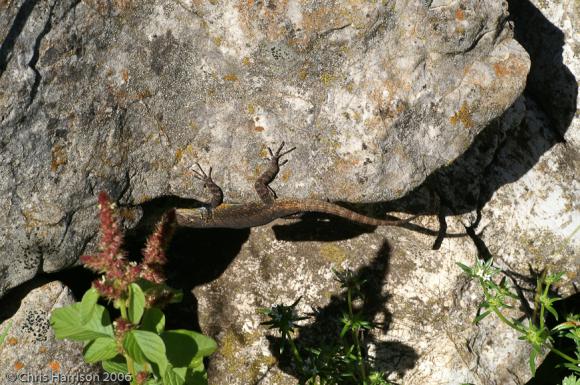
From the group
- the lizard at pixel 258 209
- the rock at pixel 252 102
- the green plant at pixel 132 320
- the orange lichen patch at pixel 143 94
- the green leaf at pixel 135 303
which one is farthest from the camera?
the lizard at pixel 258 209

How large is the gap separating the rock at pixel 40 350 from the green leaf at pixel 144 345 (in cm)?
226

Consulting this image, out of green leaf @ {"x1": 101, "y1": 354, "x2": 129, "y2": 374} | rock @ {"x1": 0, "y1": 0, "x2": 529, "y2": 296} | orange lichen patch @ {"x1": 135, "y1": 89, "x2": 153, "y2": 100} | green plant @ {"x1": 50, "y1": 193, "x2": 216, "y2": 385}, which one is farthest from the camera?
orange lichen patch @ {"x1": 135, "y1": 89, "x2": 153, "y2": 100}

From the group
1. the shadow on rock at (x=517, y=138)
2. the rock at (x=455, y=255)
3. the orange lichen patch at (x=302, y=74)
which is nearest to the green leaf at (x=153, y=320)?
the orange lichen patch at (x=302, y=74)

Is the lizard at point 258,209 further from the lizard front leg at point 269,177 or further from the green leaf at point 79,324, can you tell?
the green leaf at point 79,324

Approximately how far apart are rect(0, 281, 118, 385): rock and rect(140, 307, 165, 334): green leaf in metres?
2.13

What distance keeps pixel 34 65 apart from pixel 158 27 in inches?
32.2

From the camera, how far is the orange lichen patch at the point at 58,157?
4.27 meters

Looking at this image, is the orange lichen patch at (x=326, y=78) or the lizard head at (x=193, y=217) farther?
the lizard head at (x=193, y=217)

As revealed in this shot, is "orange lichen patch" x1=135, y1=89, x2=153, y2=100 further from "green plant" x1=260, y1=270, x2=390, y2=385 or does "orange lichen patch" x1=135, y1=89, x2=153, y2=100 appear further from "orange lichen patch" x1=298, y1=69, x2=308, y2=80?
"green plant" x1=260, y1=270, x2=390, y2=385

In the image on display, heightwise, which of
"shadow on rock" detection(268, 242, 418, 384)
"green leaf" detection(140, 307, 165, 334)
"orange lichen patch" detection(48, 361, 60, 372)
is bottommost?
"orange lichen patch" detection(48, 361, 60, 372)

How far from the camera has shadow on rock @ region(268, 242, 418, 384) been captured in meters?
5.38

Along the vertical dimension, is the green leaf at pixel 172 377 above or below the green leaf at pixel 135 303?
below

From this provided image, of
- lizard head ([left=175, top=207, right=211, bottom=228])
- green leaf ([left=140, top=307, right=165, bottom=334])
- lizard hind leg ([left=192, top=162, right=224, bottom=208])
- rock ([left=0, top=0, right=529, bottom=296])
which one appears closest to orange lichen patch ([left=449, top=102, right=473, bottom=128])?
rock ([left=0, top=0, right=529, bottom=296])

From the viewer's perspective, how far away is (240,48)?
4.46 m
